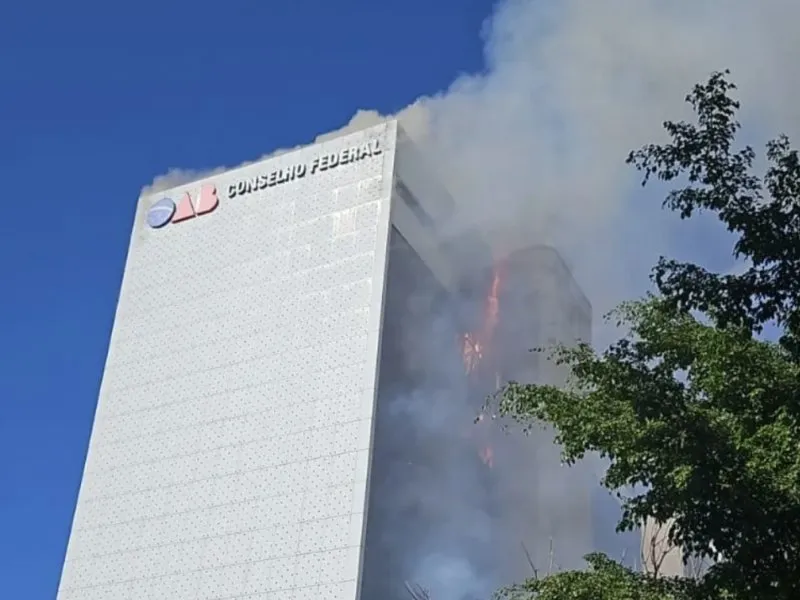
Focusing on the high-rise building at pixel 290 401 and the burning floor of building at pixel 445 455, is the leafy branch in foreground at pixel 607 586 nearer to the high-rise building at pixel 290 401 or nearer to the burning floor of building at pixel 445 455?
the high-rise building at pixel 290 401

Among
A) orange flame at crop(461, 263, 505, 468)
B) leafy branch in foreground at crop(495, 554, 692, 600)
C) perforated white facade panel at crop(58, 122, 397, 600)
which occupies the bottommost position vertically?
leafy branch in foreground at crop(495, 554, 692, 600)

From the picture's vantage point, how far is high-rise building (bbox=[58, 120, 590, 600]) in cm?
4628

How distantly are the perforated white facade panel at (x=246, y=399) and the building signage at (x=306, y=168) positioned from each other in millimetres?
219

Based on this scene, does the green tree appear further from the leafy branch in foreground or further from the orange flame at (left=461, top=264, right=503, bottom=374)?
the orange flame at (left=461, top=264, right=503, bottom=374)

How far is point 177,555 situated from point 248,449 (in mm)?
5681

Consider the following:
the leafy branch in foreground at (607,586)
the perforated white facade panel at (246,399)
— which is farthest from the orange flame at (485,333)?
the leafy branch in foreground at (607,586)

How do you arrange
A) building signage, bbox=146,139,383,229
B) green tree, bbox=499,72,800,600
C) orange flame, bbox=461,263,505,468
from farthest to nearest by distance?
orange flame, bbox=461,263,505,468
building signage, bbox=146,139,383,229
green tree, bbox=499,72,800,600

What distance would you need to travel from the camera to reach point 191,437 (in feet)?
170

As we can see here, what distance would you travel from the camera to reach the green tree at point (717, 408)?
36.2 feet

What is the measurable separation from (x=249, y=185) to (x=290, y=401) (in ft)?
48.1

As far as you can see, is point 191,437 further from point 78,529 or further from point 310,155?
point 310,155

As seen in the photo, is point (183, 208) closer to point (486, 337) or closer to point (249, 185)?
point (249, 185)

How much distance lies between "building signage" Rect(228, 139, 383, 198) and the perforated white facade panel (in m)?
0.22

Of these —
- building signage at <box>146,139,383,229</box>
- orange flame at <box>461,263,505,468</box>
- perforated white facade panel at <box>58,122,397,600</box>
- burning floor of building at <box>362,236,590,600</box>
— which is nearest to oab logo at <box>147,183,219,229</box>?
building signage at <box>146,139,383,229</box>
